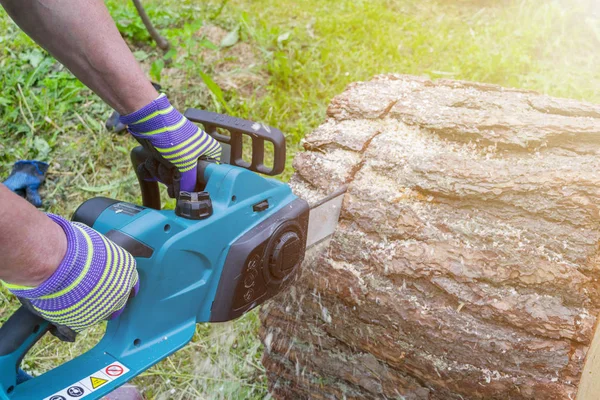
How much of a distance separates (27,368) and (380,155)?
175 centimetres

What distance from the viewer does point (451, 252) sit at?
169 centimetres

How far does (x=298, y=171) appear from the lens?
6.54 feet

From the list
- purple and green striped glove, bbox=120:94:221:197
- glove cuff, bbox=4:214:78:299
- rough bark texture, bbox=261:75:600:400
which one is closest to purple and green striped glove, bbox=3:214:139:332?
glove cuff, bbox=4:214:78:299

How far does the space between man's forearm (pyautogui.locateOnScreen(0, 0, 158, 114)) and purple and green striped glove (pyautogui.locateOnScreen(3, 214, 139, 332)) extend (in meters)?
0.47

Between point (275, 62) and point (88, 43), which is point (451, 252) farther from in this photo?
point (275, 62)

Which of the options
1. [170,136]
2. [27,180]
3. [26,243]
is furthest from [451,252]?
[27,180]

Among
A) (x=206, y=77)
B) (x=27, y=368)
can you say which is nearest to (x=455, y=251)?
(x=27, y=368)

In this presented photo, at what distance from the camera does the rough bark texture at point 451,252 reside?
1.62 metres

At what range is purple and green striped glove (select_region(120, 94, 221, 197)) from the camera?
166 cm

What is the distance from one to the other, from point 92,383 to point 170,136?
0.73 metres

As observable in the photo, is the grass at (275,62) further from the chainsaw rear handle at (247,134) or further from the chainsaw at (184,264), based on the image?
the chainsaw at (184,264)

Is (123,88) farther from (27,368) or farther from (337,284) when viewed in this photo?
(27,368)

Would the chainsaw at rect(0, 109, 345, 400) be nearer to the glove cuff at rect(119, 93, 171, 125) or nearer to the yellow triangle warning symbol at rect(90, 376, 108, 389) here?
the yellow triangle warning symbol at rect(90, 376, 108, 389)

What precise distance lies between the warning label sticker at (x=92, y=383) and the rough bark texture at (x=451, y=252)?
27.3 inches
